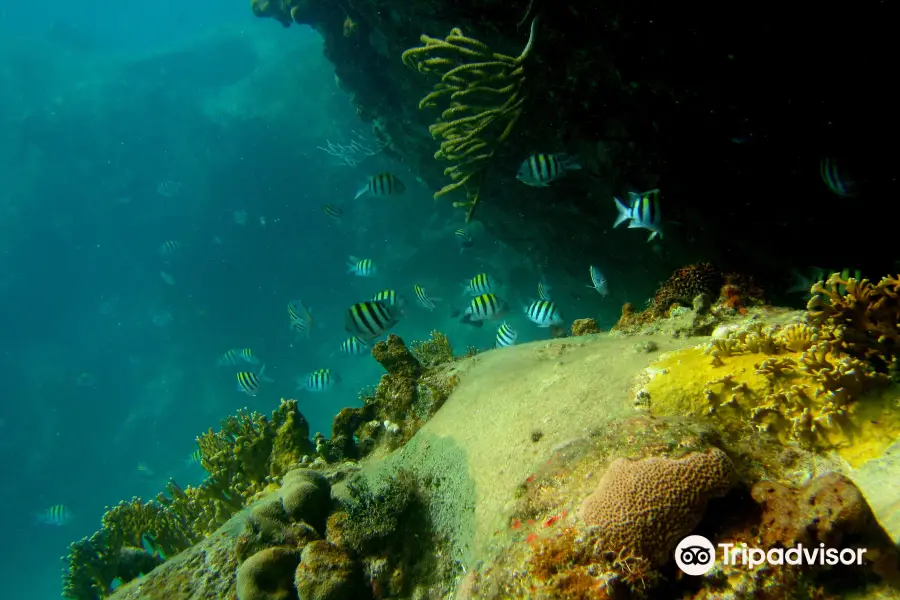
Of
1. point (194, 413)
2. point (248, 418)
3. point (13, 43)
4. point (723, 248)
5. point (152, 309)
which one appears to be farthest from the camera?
point (13, 43)

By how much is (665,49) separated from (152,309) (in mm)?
33644

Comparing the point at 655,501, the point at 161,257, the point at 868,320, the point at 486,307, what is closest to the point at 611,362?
the point at 868,320

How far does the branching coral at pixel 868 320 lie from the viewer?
2.32m

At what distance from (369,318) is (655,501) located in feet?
12.9

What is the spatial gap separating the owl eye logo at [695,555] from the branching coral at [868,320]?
144 cm

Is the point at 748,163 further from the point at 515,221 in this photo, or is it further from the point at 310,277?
the point at 310,277

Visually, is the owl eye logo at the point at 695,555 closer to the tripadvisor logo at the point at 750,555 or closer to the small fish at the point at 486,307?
the tripadvisor logo at the point at 750,555

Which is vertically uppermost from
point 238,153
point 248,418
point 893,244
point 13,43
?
point 13,43

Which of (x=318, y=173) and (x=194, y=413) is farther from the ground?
(x=318, y=173)

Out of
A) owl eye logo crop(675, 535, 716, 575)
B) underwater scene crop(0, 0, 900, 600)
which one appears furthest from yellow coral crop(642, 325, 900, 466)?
owl eye logo crop(675, 535, 716, 575)

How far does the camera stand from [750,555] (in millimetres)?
1711

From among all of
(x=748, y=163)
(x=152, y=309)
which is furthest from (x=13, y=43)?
(x=748, y=163)

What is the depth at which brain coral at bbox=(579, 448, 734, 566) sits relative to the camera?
175 centimetres

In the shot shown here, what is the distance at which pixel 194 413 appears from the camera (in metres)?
27.5
